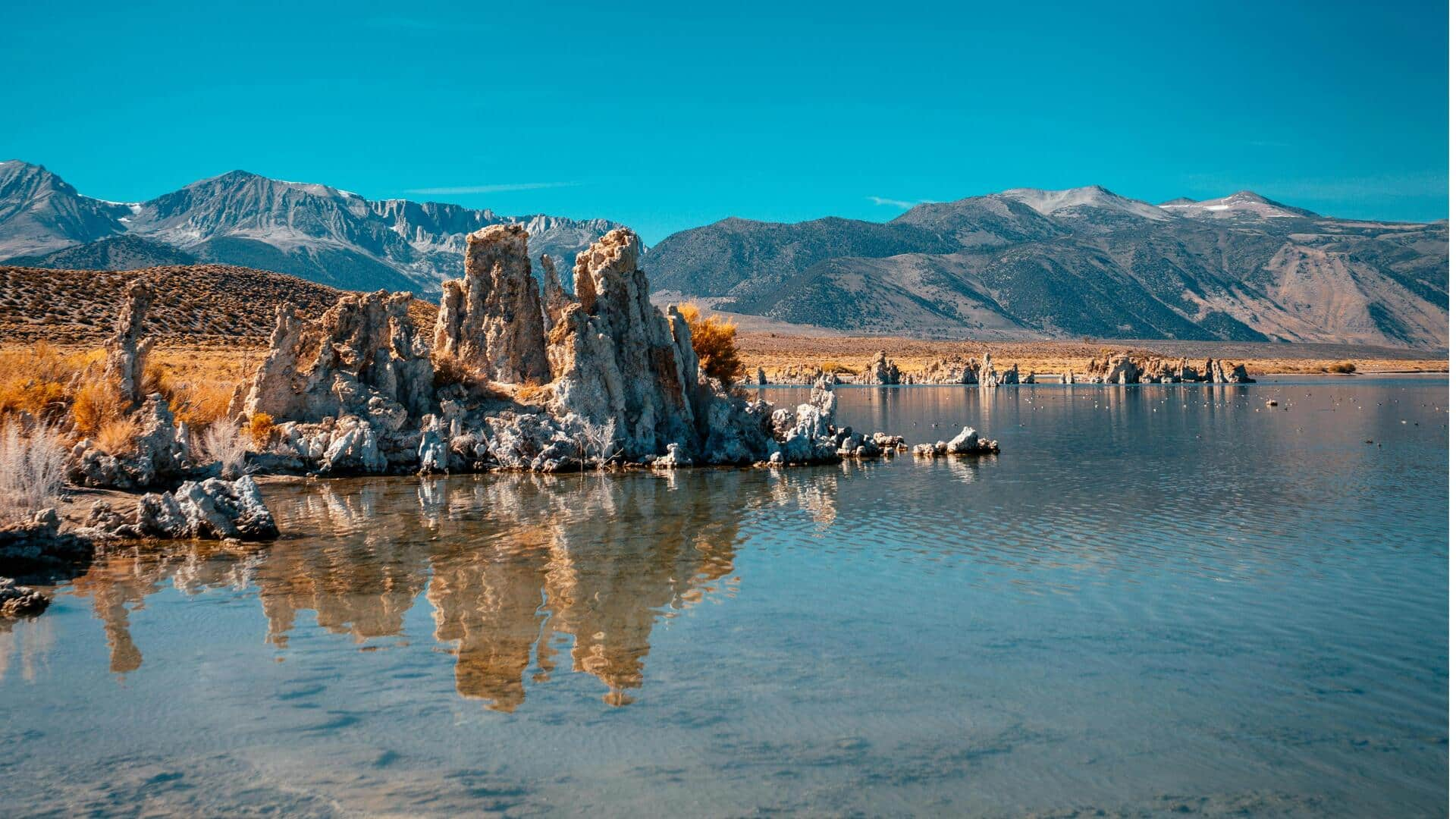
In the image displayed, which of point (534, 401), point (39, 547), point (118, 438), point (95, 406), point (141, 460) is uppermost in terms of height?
point (95, 406)

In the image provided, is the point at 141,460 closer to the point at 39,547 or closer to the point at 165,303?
the point at 39,547

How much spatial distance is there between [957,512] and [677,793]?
638 inches

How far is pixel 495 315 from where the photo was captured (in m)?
39.8

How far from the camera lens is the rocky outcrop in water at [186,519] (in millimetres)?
19656

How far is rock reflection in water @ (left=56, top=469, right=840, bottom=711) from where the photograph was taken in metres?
13.1

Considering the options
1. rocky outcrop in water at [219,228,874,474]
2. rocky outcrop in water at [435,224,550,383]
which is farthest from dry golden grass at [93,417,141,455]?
rocky outcrop in water at [435,224,550,383]

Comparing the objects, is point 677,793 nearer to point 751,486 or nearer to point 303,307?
point 751,486

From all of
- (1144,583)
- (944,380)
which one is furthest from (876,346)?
(1144,583)

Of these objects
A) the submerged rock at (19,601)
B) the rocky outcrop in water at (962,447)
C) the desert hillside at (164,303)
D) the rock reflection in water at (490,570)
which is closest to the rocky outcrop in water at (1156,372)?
the desert hillside at (164,303)

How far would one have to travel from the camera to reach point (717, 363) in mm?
49938

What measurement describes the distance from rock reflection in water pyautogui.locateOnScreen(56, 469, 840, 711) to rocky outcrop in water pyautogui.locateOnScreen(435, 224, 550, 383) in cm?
1185

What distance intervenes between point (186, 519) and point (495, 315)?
67.8ft

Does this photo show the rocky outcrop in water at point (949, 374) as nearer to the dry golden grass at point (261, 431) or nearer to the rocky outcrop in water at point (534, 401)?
the rocky outcrop in water at point (534, 401)

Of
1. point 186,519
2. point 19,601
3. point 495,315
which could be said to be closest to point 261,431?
point 495,315
